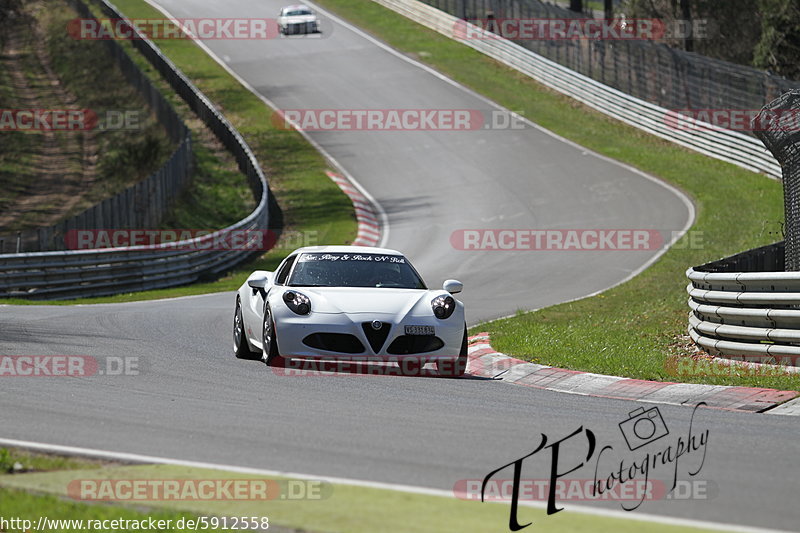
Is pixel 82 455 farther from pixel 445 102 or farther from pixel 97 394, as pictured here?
pixel 445 102

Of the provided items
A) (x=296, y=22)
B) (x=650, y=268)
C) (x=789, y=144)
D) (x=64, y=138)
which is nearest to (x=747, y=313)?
(x=789, y=144)

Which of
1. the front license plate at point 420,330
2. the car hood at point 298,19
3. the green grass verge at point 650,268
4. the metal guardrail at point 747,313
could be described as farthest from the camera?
the car hood at point 298,19

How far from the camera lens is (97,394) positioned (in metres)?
9.84

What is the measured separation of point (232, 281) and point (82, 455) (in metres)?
20.7

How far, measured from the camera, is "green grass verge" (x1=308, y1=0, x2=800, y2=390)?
44.9 ft

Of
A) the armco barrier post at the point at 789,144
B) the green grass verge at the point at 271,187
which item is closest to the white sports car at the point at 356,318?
the armco barrier post at the point at 789,144

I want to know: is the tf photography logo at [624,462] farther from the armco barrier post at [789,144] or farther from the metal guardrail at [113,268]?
the metal guardrail at [113,268]

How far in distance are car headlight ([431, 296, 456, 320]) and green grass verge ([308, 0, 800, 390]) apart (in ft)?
4.28

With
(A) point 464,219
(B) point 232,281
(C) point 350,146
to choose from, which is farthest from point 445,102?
(B) point 232,281

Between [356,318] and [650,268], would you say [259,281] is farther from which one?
[650,268]

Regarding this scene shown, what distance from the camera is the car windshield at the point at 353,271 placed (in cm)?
1299

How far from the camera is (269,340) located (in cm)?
1227

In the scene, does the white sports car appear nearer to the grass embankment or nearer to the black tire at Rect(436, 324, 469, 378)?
the black tire at Rect(436, 324, 469, 378)

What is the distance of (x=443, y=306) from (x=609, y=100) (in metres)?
37.6
